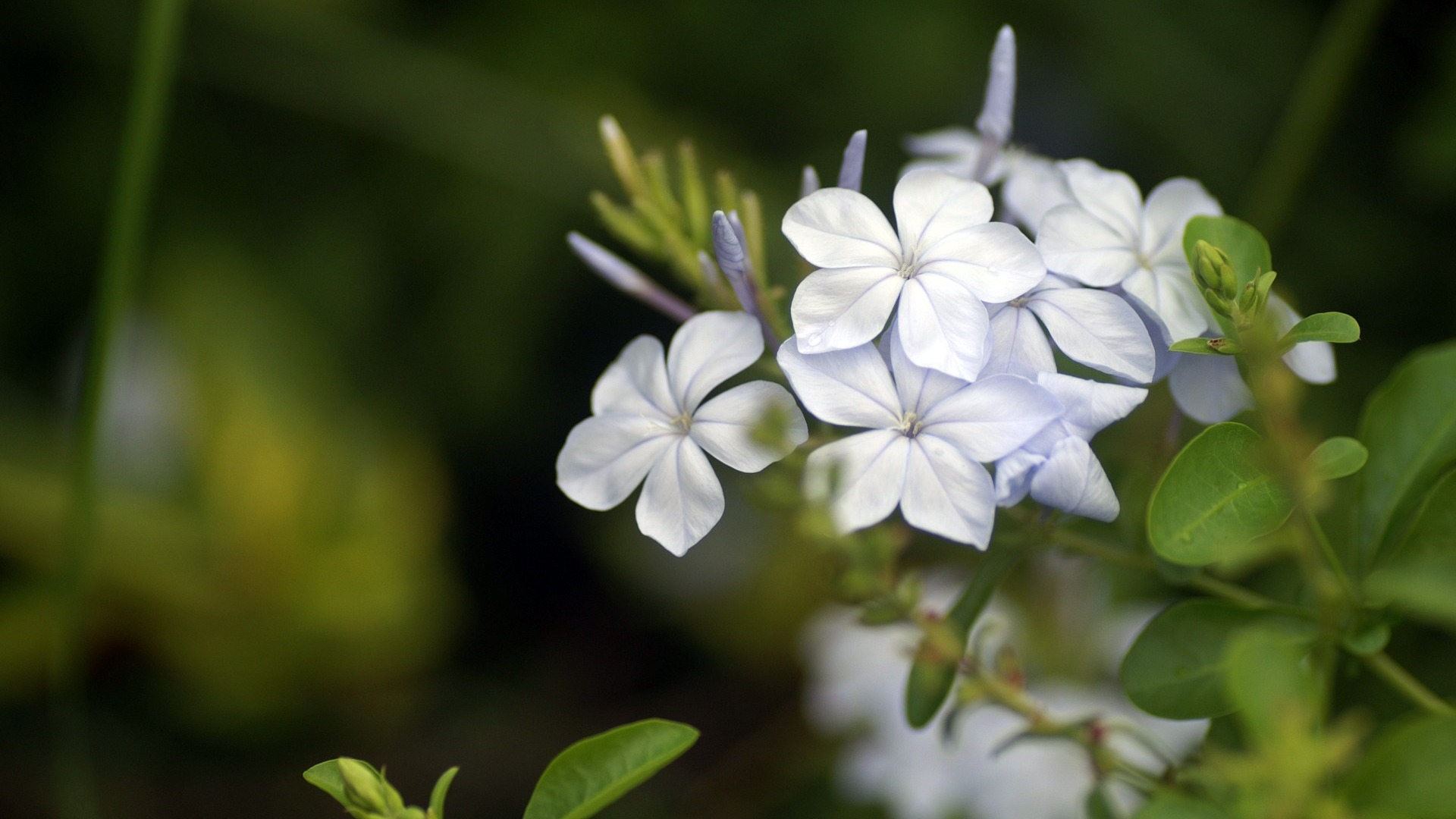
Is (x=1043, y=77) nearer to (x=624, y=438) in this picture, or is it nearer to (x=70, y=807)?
(x=624, y=438)

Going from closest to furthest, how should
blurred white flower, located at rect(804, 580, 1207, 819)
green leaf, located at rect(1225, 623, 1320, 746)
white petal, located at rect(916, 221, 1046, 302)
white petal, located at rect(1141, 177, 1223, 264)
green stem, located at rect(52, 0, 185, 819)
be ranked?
green leaf, located at rect(1225, 623, 1320, 746), white petal, located at rect(916, 221, 1046, 302), white petal, located at rect(1141, 177, 1223, 264), green stem, located at rect(52, 0, 185, 819), blurred white flower, located at rect(804, 580, 1207, 819)

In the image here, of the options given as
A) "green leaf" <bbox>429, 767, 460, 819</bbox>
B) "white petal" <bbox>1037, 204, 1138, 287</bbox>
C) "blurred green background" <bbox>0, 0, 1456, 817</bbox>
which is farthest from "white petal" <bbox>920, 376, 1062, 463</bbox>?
"blurred green background" <bbox>0, 0, 1456, 817</bbox>

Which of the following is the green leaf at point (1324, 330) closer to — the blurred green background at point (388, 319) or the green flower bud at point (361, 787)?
the green flower bud at point (361, 787)

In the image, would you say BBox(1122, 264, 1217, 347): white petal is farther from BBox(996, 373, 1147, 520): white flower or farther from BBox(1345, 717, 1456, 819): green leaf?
BBox(1345, 717, 1456, 819): green leaf

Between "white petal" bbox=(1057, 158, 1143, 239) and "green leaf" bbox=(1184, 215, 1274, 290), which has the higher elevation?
"white petal" bbox=(1057, 158, 1143, 239)

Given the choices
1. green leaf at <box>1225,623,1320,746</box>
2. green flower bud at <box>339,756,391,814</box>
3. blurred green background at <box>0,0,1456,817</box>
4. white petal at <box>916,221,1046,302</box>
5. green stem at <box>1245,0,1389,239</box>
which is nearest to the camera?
green leaf at <box>1225,623,1320,746</box>

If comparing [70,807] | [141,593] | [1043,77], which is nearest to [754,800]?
[70,807]

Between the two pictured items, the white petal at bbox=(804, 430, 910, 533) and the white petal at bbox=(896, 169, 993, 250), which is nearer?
the white petal at bbox=(804, 430, 910, 533)

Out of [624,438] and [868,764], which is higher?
[624,438]
